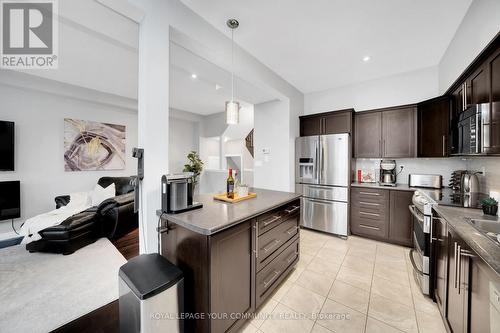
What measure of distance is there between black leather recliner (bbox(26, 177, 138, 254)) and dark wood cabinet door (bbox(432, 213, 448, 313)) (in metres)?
4.05

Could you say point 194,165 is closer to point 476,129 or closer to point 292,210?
point 292,210

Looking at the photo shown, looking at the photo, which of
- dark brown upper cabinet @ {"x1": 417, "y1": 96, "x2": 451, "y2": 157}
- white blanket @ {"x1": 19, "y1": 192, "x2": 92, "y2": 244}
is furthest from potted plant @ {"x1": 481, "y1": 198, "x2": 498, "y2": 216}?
white blanket @ {"x1": 19, "y1": 192, "x2": 92, "y2": 244}

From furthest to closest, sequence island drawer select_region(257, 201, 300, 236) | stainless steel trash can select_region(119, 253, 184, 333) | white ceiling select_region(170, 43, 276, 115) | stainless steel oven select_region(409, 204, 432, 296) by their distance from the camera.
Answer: white ceiling select_region(170, 43, 276, 115) < stainless steel oven select_region(409, 204, 432, 296) < island drawer select_region(257, 201, 300, 236) < stainless steel trash can select_region(119, 253, 184, 333)

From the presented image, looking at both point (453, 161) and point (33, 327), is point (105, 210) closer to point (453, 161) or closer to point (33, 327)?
point (33, 327)

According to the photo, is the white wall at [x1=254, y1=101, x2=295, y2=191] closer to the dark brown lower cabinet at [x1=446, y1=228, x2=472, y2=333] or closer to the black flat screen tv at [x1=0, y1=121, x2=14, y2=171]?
the dark brown lower cabinet at [x1=446, y1=228, x2=472, y2=333]

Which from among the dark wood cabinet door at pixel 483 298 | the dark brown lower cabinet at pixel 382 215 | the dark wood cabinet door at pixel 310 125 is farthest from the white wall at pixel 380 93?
the dark wood cabinet door at pixel 483 298

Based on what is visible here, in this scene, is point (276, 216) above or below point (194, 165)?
below

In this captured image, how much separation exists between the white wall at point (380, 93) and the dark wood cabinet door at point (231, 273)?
3.50 metres

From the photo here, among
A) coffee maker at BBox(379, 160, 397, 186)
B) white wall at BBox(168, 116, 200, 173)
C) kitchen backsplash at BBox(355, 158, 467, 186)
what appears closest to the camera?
kitchen backsplash at BBox(355, 158, 467, 186)

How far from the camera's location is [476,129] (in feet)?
5.11

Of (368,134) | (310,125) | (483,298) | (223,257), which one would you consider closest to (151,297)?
(223,257)

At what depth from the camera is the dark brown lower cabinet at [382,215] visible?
286 centimetres

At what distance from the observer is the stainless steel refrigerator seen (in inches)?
128

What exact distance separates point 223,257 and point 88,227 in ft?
9.46
